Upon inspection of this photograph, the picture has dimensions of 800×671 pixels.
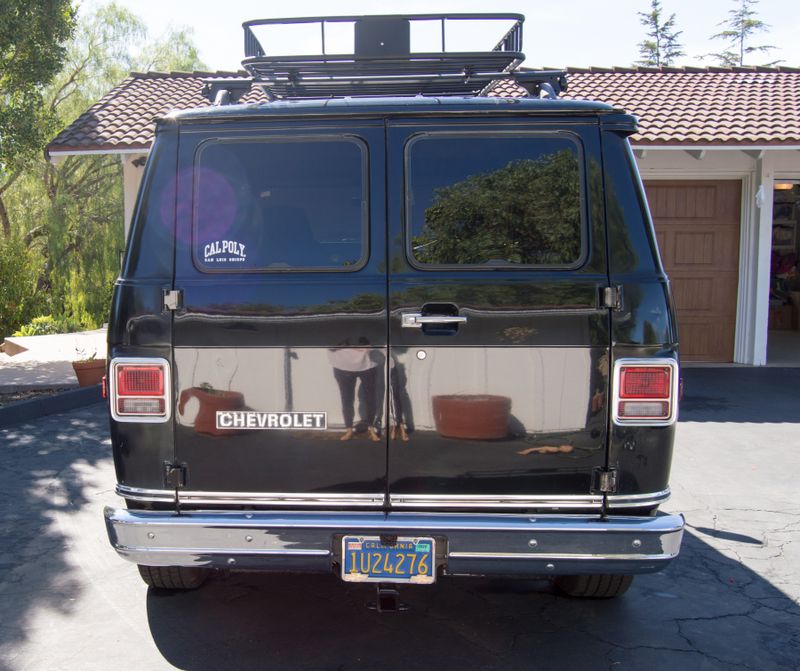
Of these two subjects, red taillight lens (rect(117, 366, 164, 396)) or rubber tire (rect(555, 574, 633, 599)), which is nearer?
red taillight lens (rect(117, 366, 164, 396))

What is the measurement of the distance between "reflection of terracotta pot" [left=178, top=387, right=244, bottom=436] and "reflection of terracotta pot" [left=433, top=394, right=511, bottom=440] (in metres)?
0.82

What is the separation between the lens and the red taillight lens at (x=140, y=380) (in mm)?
3215

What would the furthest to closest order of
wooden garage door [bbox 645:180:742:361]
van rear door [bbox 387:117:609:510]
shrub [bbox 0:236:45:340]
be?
shrub [bbox 0:236:45:340], wooden garage door [bbox 645:180:742:361], van rear door [bbox 387:117:609:510]

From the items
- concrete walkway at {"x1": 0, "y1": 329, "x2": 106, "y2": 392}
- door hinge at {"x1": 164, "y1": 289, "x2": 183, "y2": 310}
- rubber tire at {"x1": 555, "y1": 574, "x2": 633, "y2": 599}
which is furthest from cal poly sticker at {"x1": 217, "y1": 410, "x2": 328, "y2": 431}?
concrete walkway at {"x1": 0, "y1": 329, "x2": 106, "y2": 392}

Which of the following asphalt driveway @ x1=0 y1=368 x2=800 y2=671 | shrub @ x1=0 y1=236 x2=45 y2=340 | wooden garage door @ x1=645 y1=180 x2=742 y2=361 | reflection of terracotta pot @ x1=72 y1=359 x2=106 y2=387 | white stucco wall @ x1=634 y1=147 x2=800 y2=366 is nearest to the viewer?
asphalt driveway @ x1=0 y1=368 x2=800 y2=671

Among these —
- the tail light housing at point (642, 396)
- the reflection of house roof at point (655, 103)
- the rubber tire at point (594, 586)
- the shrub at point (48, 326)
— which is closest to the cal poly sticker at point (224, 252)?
the tail light housing at point (642, 396)

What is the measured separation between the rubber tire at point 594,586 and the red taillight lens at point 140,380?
207 centimetres

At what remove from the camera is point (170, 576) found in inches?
153

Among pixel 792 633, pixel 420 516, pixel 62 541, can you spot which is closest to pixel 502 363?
pixel 420 516

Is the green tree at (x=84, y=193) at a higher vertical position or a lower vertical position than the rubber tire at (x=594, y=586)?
higher

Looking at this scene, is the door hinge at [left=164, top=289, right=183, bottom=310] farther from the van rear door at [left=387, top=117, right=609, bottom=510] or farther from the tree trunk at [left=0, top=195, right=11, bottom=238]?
the tree trunk at [left=0, top=195, right=11, bottom=238]

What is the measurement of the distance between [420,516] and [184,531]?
3.04 ft

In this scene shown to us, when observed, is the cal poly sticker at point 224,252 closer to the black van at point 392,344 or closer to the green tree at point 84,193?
the black van at point 392,344

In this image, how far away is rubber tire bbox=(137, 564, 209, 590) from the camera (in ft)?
12.5
